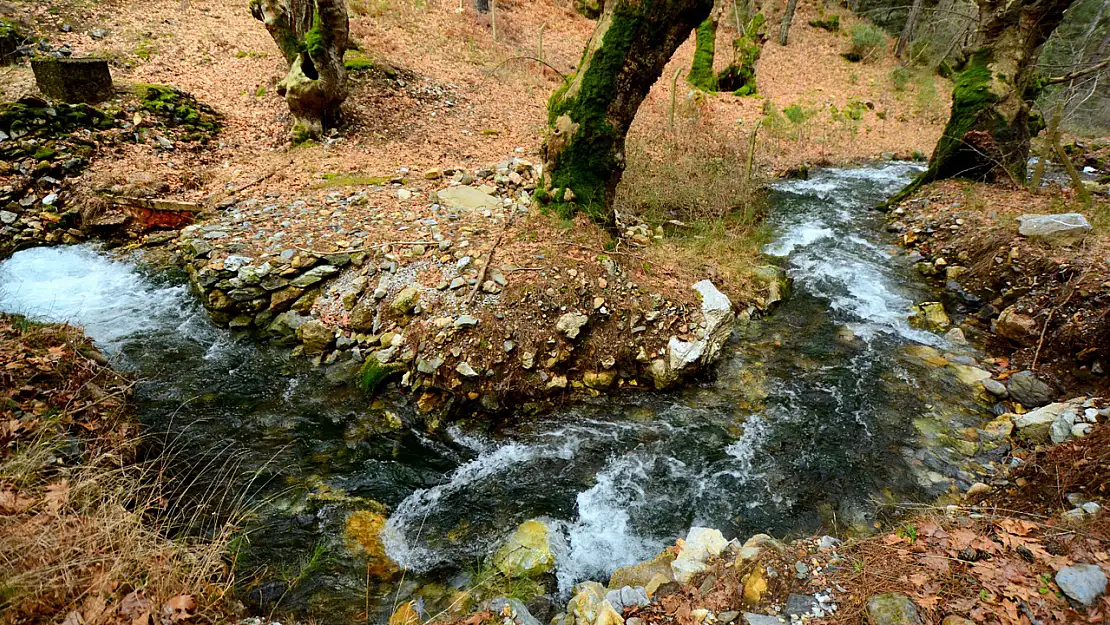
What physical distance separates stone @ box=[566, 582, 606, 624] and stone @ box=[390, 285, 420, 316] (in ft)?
10.5

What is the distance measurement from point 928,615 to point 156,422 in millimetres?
5846

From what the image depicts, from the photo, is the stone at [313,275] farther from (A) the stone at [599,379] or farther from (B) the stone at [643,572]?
(B) the stone at [643,572]

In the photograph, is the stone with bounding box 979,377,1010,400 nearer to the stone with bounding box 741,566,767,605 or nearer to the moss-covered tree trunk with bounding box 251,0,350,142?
the stone with bounding box 741,566,767,605

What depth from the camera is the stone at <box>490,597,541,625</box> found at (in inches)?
116

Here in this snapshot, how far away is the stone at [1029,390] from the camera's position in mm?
4777

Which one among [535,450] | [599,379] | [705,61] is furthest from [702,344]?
[705,61]

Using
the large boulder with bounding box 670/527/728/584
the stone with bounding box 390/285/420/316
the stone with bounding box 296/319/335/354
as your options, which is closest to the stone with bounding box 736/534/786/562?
the large boulder with bounding box 670/527/728/584

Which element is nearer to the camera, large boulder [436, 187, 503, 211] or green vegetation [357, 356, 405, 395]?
green vegetation [357, 356, 405, 395]

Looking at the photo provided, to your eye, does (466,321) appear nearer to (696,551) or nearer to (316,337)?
→ (316,337)

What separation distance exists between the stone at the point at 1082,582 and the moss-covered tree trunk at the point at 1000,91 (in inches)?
345

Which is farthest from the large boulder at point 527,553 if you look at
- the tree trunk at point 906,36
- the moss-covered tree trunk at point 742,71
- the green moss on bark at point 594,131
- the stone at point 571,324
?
the tree trunk at point 906,36

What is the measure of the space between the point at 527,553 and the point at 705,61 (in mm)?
16811

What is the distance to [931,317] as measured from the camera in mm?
6477

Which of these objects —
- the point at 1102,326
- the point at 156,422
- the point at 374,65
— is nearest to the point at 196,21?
the point at 374,65
